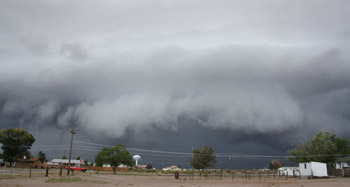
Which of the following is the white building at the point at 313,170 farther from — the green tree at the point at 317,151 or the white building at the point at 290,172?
the green tree at the point at 317,151

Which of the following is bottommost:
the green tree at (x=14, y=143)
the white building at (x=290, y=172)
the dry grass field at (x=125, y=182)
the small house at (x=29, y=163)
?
the small house at (x=29, y=163)

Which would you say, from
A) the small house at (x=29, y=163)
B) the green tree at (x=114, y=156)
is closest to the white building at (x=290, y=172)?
the green tree at (x=114, y=156)

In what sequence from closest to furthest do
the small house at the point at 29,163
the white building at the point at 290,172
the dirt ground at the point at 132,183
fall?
the dirt ground at the point at 132,183, the white building at the point at 290,172, the small house at the point at 29,163

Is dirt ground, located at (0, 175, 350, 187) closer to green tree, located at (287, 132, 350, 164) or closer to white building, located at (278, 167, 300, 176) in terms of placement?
white building, located at (278, 167, 300, 176)

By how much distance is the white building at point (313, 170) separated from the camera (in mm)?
76625

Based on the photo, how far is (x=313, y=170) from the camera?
76.6m

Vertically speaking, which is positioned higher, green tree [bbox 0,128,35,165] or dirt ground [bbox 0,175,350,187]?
green tree [bbox 0,128,35,165]

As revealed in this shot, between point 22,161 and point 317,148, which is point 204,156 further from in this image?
point 22,161

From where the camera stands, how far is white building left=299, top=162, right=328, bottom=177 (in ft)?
251

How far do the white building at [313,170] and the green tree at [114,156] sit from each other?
57.3 meters

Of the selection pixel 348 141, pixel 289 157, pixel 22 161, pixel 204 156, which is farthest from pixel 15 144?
pixel 348 141

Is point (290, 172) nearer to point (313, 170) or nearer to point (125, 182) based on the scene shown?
point (313, 170)

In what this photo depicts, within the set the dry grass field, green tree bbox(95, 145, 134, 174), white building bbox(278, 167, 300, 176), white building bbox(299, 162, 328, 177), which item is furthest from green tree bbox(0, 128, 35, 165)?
white building bbox(299, 162, 328, 177)

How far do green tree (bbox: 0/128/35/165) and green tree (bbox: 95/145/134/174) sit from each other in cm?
4353
